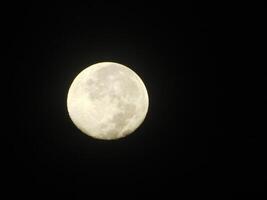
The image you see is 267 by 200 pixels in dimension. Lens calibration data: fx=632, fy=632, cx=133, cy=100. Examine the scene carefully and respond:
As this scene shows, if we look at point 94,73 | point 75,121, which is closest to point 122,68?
point 94,73

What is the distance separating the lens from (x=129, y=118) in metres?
6.66

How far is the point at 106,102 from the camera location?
257 inches

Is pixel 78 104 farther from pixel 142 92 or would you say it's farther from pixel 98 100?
pixel 142 92

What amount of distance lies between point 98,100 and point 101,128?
12.0 inches

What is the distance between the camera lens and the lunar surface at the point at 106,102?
655 cm

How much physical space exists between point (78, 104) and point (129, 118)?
0.56m

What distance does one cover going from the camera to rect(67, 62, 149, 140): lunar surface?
6555 mm

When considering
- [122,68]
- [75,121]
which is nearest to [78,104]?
[75,121]

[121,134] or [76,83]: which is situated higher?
[76,83]

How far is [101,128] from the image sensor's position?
6617mm

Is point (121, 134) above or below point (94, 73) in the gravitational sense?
below

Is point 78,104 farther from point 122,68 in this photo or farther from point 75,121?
point 122,68

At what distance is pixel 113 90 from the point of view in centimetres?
655

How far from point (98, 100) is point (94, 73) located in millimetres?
324
